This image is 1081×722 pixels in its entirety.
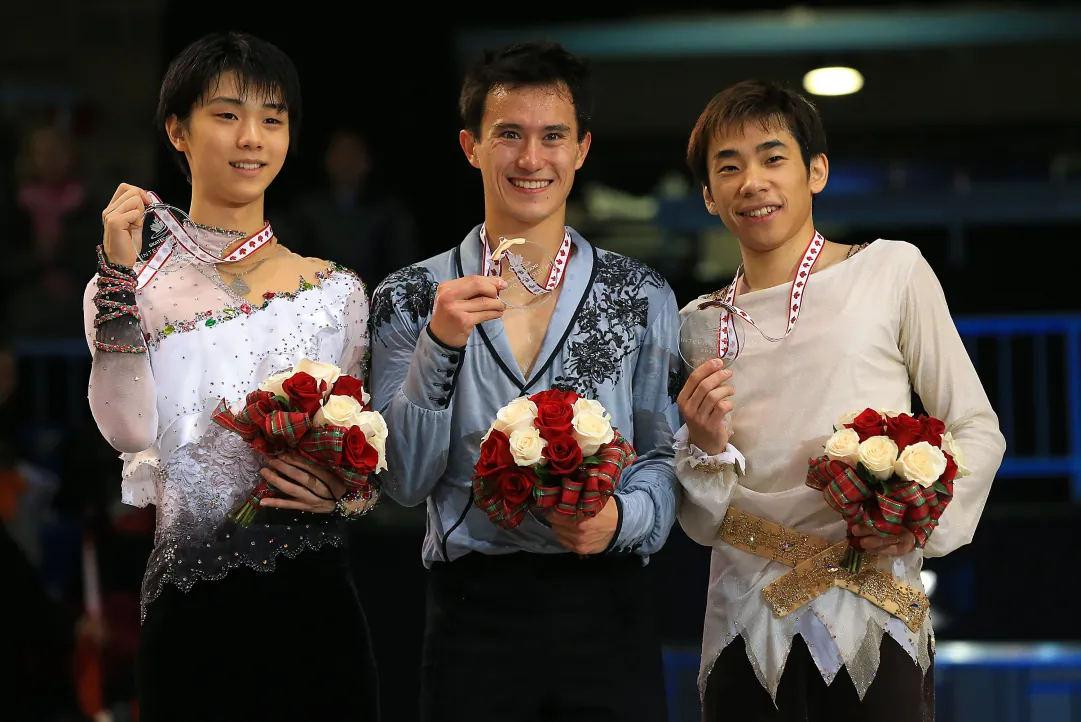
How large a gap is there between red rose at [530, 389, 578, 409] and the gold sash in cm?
59

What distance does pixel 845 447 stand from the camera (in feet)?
8.23

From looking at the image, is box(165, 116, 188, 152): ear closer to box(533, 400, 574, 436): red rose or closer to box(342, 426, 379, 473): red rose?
box(342, 426, 379, 473): red rose

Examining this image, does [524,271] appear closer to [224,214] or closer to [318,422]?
[318,422]

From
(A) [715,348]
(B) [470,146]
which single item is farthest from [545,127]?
(A) [715,348]

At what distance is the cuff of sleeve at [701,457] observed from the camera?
2.65 m

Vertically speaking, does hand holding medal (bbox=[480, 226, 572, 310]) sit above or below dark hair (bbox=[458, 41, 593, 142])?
below

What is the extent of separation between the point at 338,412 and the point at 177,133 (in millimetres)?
813

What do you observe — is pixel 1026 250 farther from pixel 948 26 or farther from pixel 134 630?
pixel 134 630

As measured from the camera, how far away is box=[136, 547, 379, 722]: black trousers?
2.48 metres

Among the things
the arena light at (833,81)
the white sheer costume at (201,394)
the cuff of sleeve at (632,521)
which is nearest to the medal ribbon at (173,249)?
the white sheer costume at (201,394)

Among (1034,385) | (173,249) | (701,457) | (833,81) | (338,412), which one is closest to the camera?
(338,412)

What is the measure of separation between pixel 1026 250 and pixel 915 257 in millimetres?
3243

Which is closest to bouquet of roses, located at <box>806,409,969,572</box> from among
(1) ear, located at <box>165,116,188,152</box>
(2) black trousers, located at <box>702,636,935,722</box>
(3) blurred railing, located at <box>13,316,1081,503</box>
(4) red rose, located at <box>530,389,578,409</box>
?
(2) black trousers, located at <box>702,636,935,722</box>

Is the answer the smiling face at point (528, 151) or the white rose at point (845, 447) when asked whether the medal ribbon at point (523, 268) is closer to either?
the smiling face at point (528, 151)
